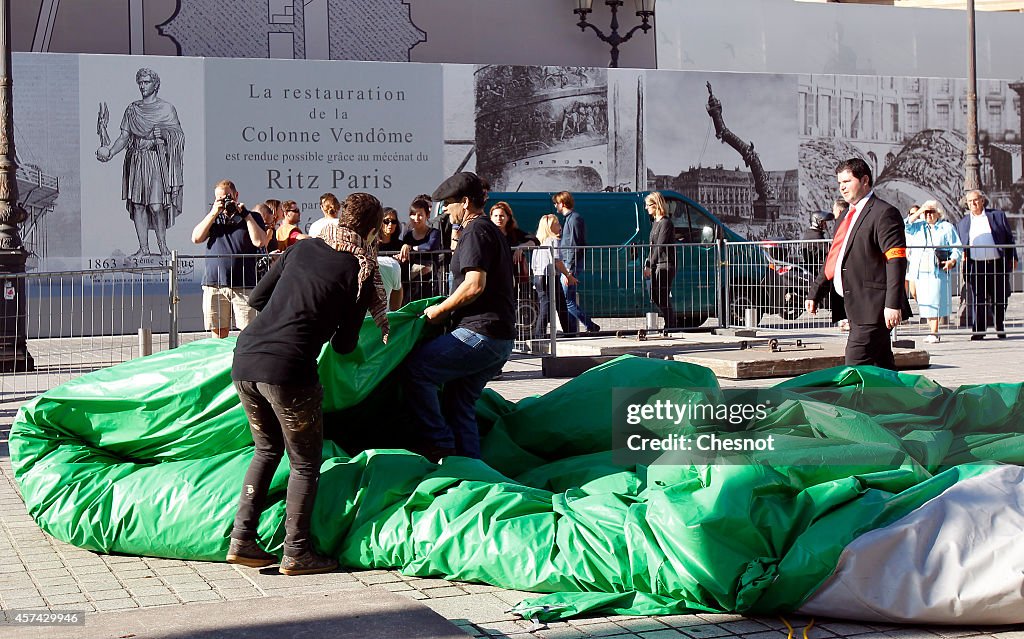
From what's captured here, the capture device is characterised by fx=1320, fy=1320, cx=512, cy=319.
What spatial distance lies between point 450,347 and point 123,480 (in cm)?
175

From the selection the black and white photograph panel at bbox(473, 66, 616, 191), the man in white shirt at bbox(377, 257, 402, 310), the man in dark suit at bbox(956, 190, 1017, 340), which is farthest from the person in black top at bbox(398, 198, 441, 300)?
the black and white photograph panel at bbox(473, 66, 616, 191)

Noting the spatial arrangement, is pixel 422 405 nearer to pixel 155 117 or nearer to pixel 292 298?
pixel 292 298

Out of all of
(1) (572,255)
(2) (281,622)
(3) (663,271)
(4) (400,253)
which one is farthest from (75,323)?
(2) (281,622)

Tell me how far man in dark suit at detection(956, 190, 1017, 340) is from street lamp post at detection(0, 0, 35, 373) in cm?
1021

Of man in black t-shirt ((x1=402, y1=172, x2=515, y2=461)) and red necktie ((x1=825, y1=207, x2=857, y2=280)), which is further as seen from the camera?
red necktie ((x1=825, y1=207, x2=857, y2=280))

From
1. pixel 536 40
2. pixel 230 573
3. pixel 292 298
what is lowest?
pixel 230 573

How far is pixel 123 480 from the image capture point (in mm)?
6145

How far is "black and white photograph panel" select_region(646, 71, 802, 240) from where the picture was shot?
71.3 feet

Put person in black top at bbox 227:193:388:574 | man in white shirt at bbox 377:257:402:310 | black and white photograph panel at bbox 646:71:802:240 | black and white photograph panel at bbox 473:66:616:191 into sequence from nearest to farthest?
person in black top at bbox 227:193:388:574
man in white shirt at bbox 377:257:402:310
black and white photograph panel at bbox 473:66:616:191
black and white photograph panel at bbox 646:71:802:240

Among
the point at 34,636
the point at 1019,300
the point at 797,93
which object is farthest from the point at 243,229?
the point at 1019,300

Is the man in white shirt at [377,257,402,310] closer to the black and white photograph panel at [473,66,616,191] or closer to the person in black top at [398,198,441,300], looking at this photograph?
the person in black top at [398,198,441,300]

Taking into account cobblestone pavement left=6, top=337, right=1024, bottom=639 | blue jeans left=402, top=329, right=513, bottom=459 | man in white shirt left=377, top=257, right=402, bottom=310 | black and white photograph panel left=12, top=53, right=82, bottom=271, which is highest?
black and white photograph panel left=12, top=53, right=82, bottom=271

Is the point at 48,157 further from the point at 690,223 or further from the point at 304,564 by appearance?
the point at 304,564

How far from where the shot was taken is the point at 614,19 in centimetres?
2450
